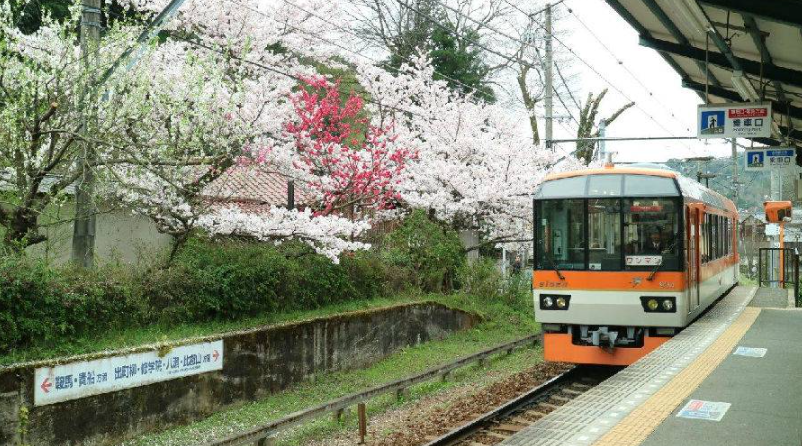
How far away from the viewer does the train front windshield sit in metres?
11.7

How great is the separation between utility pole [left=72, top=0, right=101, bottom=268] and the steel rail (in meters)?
5.60

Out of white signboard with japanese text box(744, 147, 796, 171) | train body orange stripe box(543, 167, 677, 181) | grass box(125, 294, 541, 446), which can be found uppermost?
white signboard with japanese text box(744, 147, 796, 171)

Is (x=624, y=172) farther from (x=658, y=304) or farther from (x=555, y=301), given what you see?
(x=555, y=301)

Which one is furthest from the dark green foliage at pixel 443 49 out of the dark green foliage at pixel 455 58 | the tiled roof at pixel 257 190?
the tiled roof at pixel 257 190

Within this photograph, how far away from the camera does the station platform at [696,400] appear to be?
6.62m

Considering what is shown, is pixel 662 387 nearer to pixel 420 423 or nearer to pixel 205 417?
pixel 420 423

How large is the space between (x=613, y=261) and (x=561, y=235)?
89 cm

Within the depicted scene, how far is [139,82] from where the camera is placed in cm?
1082

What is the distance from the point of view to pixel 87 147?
10422 millimetres

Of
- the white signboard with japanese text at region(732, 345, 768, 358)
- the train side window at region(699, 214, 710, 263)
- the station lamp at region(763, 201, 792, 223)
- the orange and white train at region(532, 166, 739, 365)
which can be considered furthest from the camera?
the station lamp at region(763, 201, 792, 223)

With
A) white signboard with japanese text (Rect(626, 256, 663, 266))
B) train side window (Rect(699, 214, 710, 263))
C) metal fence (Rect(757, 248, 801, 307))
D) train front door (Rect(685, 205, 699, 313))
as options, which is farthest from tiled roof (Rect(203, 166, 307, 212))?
metal fence (Rect(757, 248, 801, 307))

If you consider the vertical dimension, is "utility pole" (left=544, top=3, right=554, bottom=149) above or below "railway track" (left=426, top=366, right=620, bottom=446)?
above

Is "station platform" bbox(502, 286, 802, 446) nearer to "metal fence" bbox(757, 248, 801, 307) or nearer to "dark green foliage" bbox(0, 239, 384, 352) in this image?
"dark green foliage" bbox(0, 239, 384, 352)

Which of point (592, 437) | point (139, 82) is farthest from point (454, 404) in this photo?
point (139, 82)
